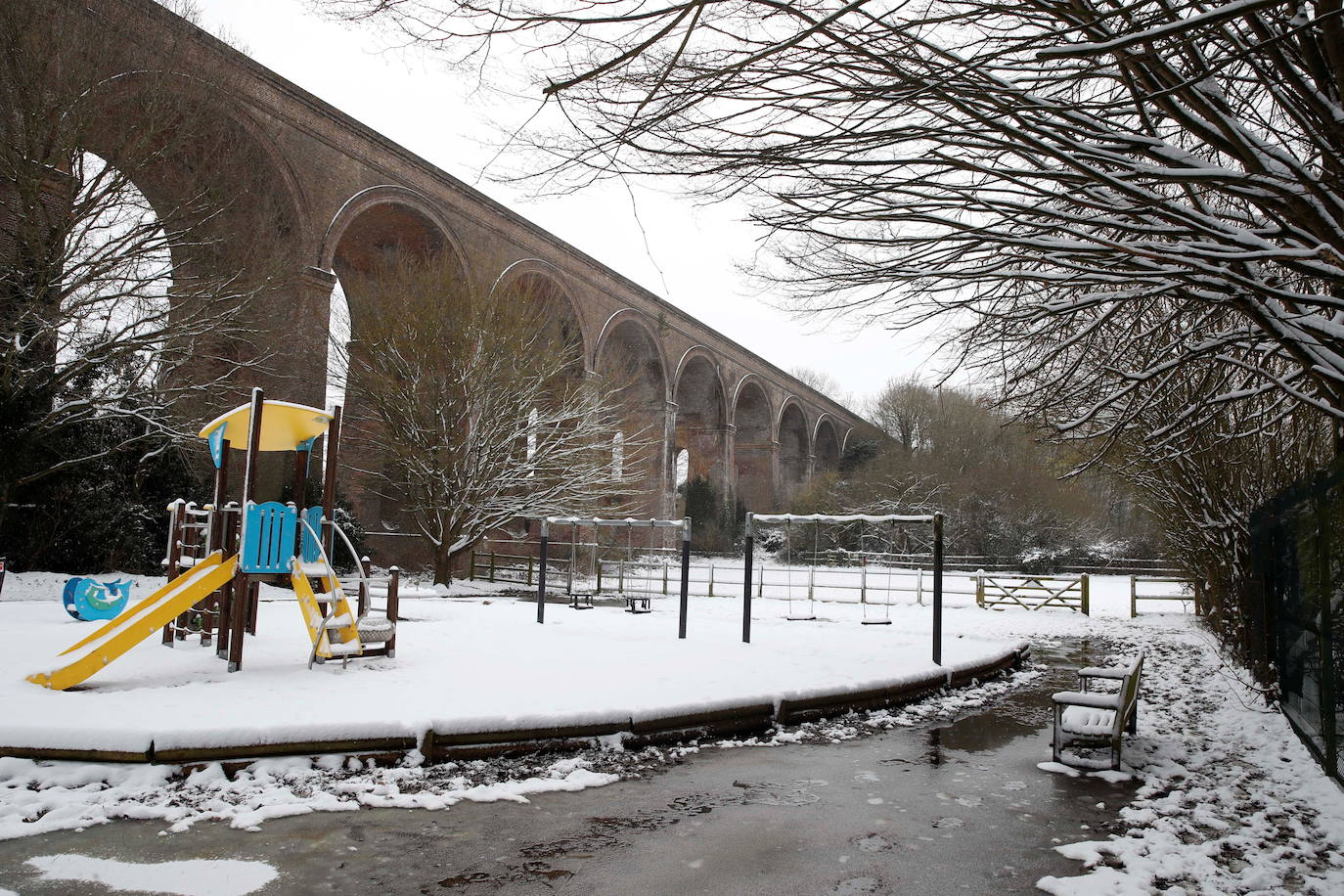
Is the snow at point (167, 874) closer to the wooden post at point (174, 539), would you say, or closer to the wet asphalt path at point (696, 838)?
the wet asphalt path at point (696, 838)

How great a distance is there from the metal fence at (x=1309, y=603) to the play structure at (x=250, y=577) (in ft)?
20.2

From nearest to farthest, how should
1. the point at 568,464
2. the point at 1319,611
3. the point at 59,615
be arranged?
the point at 1319,611 → the point at 59,615 → the point at 568,464

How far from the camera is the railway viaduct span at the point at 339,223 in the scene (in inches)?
533

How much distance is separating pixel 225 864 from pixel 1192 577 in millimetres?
13391

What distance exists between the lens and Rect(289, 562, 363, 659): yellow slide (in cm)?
653

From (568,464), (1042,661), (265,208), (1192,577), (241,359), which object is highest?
(265,208)

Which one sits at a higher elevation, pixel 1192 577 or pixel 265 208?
pixel 265 208

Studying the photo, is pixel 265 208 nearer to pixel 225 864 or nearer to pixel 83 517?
pixel 83 517

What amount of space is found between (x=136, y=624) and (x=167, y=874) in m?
3.18

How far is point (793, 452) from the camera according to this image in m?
53.1

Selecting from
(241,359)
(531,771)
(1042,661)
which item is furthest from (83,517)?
(1042,661)

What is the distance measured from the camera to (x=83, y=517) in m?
12.9

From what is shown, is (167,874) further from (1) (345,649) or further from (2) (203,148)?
(2) (203,148)

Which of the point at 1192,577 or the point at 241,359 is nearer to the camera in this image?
the point at 1192,577
